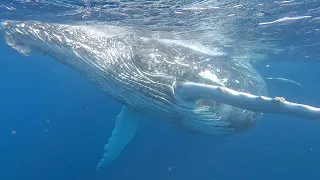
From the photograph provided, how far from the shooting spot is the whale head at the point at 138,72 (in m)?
7.81

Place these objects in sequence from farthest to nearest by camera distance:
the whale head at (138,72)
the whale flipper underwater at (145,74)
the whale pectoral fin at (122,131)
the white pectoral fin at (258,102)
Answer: the whale pectoral fin at (122,131)
the whale head at (138,72)
the whale flipper underwater at (145,74)
the white pectoral fin at (258,102)

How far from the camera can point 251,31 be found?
609 inches

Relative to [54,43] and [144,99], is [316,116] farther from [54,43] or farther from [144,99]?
[54,43]

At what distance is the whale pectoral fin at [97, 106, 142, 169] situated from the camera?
39.1 ft

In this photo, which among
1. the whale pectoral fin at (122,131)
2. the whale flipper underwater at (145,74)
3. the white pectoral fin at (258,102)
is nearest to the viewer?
the white pectoral fin at (258,102)

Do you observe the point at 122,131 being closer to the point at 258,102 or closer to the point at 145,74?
the point at 145,74

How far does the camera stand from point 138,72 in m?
8.38

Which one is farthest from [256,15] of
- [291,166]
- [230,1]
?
[291,166]

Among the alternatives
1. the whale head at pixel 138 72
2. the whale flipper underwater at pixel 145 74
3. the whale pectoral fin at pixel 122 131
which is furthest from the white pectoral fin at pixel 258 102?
the whale pectoral fin at pixel 122 131

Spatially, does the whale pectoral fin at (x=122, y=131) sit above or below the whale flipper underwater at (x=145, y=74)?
below

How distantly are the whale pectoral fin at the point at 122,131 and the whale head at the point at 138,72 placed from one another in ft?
8.85

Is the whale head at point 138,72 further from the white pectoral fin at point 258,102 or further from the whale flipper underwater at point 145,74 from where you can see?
the white pectoral fin at point 258,102

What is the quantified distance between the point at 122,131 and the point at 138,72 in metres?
4.70

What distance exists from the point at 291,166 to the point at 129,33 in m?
43.5
